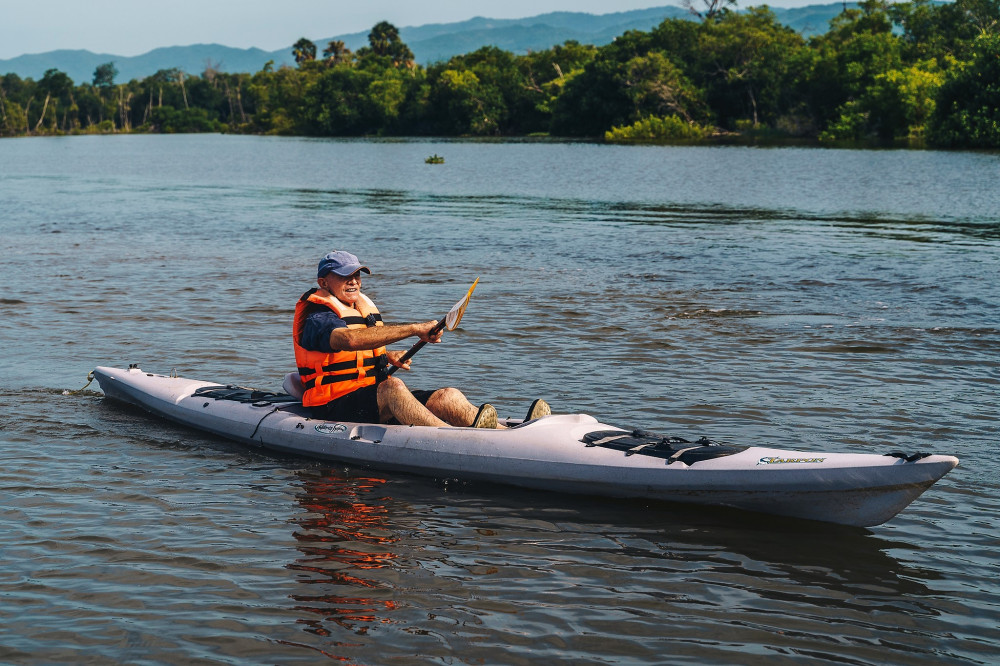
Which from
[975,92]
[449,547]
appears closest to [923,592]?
[449,547]

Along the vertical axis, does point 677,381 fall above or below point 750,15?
below

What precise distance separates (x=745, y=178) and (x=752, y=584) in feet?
98.1

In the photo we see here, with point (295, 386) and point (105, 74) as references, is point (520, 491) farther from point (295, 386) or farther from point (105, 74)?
point (105, 74)

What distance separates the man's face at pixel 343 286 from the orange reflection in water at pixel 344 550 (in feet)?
4.04

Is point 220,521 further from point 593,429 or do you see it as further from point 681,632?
point 681,632

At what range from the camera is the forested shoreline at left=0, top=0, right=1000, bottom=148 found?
55.3 meters

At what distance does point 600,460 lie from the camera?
5.97 metres

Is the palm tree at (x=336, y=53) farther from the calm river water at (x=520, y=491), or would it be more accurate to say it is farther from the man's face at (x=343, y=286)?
Answer: the man's face at (x=343, y=286)

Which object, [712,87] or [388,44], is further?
[388,44]

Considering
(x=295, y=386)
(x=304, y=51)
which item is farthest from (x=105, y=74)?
(x=295, y=386)

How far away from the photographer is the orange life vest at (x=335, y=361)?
656 centimetres

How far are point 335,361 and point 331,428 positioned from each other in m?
0.52

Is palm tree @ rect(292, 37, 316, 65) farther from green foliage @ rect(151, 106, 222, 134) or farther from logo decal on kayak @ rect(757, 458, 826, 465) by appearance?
logo decal on kayak @ rect(757, 458, 826, 465)

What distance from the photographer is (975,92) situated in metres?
45.5
